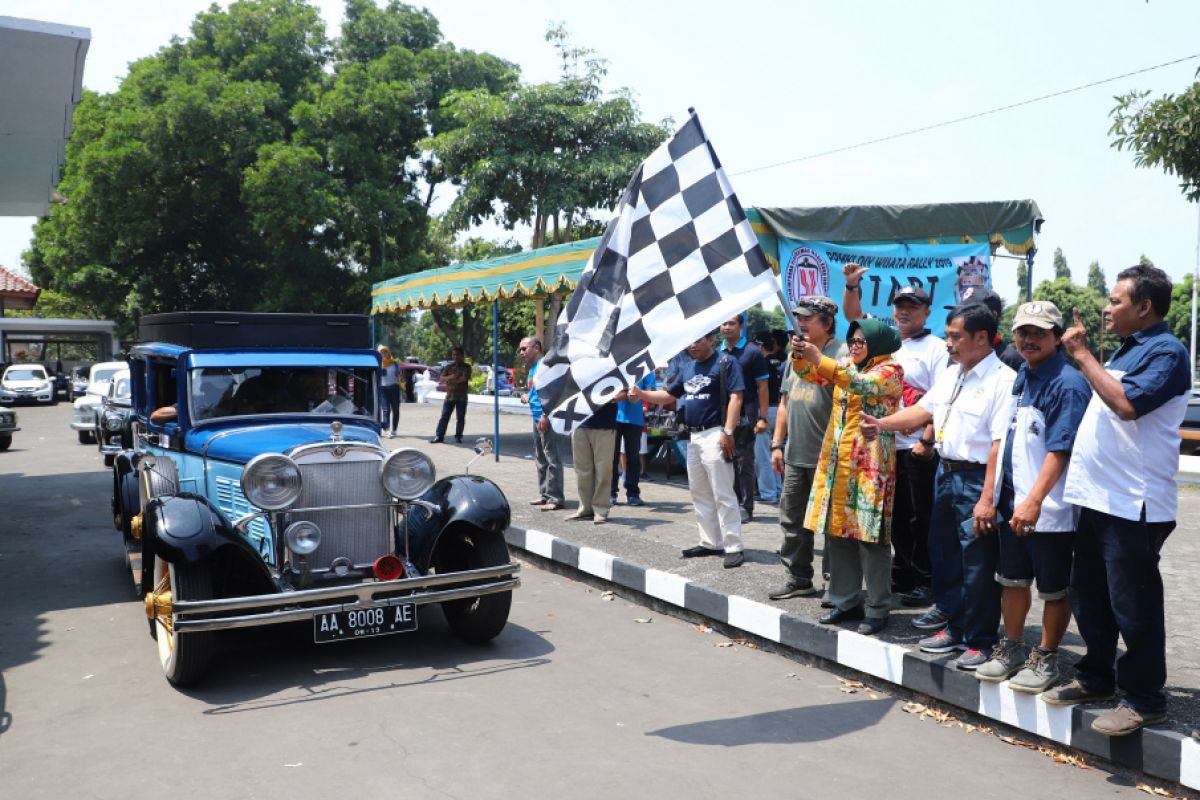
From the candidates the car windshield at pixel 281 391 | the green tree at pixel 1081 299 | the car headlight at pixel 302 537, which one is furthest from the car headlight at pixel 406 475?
the green tree at pixel 1081 299

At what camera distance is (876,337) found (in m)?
5.38

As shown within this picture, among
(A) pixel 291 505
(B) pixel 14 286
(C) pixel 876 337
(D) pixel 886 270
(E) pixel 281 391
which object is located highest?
(B) pixel 14 286

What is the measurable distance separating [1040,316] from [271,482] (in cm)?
394

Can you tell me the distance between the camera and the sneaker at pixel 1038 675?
4227 mm

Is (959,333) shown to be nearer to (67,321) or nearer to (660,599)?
(660,599)

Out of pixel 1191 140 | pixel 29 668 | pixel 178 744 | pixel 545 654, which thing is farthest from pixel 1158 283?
pixel 1191 140

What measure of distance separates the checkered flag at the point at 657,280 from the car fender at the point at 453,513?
0.80 meters

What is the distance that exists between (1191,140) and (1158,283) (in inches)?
297

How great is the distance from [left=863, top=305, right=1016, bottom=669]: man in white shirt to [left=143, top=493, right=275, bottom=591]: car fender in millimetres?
3577

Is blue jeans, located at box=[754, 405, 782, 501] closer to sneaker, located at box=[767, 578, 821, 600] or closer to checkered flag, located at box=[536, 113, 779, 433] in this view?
sneaker, located at box=[767, 578, 821, 600]

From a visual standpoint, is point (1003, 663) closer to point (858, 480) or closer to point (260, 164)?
point (858, 480)

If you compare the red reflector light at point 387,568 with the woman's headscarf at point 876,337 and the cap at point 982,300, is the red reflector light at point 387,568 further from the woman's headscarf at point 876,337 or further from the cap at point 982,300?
the cap at point 982,300

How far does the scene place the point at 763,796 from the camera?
3.72m

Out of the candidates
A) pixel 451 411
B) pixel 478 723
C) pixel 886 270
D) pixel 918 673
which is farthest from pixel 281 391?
pixel 451 411
